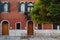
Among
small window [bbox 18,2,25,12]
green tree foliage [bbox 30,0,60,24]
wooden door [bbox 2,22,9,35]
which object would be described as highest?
small window [bbox 18,2,25,12]

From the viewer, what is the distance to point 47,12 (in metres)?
19.4

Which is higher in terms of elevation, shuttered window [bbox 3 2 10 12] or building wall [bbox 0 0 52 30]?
shuttered window [bbox 3 2 10 12]

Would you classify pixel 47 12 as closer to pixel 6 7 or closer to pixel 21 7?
pixel 21 7

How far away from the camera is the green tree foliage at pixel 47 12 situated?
18.4 metres

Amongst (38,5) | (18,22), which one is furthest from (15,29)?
(38,5)

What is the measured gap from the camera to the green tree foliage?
60.4 ft

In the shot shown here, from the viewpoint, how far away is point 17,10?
37406 mm

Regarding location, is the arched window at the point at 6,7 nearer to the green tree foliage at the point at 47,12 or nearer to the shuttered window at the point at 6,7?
the shuttered window at the point at 6,7

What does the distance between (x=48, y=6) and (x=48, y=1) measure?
0.38 metres

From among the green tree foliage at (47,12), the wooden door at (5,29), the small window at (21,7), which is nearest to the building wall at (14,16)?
the small window at (21,7)

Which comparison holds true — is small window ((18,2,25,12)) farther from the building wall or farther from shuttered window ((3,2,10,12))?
shuttered window ((3,2,10,12))

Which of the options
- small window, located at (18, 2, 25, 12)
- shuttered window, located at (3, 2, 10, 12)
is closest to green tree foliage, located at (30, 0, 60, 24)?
small window, located at (18, 2, 25, 12)

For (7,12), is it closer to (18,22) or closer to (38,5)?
(18,22)

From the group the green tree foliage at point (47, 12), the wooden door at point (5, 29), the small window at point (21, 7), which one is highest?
the small window at point (21, 7)
